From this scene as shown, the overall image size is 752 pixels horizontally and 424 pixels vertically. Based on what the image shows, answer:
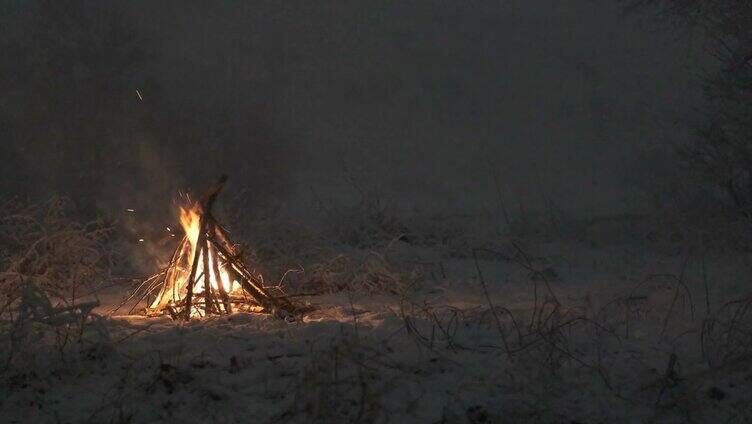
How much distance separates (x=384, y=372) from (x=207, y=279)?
1995 millimetres

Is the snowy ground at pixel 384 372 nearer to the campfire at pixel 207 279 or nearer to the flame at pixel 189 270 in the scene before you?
the campfire at pixel 207 279

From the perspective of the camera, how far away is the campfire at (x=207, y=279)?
517 cm

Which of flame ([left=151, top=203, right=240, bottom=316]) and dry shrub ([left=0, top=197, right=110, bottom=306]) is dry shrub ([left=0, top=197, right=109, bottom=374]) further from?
flame ([left=151, top=203, right=240, bottom=316])

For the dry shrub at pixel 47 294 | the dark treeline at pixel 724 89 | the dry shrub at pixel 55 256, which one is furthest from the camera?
the dark treeline at pixel 724 89

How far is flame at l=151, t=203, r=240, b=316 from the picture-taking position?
5375 mm

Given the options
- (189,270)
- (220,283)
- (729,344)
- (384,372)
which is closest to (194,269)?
(220,283)

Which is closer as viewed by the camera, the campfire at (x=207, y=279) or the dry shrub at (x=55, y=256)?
the campfire at (x=207, y=279)

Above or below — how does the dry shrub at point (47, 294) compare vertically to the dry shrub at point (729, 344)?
above

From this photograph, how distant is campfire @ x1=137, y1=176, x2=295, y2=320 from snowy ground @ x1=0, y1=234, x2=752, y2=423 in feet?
1.26

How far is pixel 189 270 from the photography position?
555 cm

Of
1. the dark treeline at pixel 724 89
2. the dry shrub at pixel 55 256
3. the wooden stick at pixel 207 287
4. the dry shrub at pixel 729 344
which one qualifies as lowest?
the dry shrub at pixel 729 344

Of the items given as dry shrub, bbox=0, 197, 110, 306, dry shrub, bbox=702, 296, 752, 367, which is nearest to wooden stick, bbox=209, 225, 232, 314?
dry shrub, bbox=0, 197, 110, 306

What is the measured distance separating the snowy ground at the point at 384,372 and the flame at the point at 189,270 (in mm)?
673

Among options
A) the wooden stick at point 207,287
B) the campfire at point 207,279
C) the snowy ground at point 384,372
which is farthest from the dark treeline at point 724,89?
the wooden stick at point 207,287
